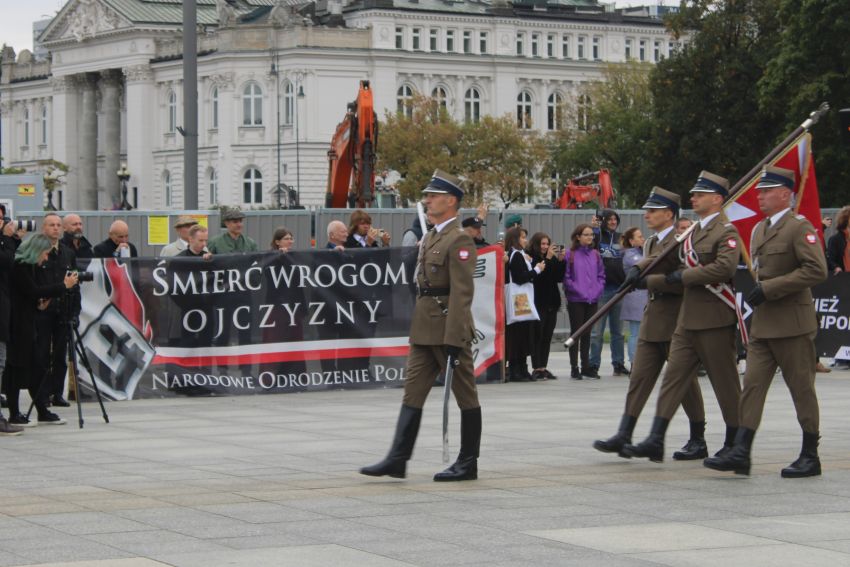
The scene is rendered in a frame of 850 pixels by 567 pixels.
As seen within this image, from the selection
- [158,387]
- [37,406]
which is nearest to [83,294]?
[158,387]

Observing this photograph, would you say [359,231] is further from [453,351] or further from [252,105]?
[252,105]

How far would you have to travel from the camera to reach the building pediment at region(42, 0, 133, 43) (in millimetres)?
125000

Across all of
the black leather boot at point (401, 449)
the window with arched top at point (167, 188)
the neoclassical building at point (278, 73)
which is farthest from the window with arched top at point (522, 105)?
the black leather boot at point (401, 449)

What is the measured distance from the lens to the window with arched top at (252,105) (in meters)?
112

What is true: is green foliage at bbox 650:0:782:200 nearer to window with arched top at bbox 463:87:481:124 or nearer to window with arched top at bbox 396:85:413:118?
window with arched top at bbox 396:85:413:118

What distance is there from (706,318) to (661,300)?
0.58 m

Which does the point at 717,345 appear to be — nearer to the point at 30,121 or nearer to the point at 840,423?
the point at 840,423

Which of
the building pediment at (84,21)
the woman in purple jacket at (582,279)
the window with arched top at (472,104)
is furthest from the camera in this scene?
the building pediment at (84,21)

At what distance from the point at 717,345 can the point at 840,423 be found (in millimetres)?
3870

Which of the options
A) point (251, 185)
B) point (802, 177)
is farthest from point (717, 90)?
point (802, 177)

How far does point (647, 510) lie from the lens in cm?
1095

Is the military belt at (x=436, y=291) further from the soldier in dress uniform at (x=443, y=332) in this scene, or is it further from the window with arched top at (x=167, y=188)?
the window with arched top at (x=167, y=188)

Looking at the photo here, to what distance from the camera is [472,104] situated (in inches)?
4523

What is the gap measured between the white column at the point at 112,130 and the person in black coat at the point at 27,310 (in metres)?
111
